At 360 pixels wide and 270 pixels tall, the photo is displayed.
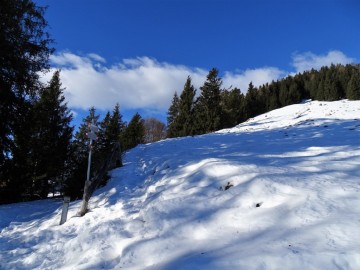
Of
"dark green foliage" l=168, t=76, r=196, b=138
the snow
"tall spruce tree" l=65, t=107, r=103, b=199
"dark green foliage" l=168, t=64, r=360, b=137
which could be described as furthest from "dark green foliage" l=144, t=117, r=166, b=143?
the snow

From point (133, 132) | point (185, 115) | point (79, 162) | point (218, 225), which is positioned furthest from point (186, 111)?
point (218, 225)

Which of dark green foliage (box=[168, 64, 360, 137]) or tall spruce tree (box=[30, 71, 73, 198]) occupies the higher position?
dark green foliage (box=[168, 64, 360, 137])

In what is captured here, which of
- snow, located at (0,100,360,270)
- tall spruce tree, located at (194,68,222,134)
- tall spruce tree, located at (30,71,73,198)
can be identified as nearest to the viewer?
snow, located at (0,100,360,270)

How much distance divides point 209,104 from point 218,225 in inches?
1482

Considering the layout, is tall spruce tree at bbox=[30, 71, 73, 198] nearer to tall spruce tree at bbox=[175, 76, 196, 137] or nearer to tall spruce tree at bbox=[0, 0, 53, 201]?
tall spruce tree at bbox=[0, 0, 53, 201]

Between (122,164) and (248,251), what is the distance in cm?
1116

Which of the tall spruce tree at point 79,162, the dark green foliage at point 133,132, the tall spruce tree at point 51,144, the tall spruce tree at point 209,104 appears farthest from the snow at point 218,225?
the dark green foliage at point 133,132

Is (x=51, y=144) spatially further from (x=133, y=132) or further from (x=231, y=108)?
(x=231, y=108)

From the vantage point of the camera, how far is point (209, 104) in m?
42.8

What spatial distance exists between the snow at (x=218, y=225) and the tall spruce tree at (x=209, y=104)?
3188 centimetres

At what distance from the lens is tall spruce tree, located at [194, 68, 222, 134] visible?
1642 inches

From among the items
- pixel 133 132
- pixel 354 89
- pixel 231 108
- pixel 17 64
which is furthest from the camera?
pixel 354 89

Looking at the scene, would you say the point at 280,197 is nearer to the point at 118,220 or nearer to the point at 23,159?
the point at 118,220

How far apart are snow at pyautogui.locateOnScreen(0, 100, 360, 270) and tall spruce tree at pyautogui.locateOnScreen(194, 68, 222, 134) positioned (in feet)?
105
